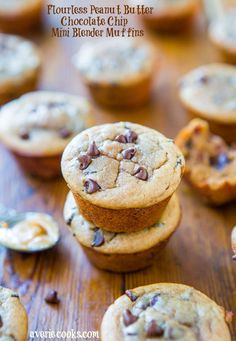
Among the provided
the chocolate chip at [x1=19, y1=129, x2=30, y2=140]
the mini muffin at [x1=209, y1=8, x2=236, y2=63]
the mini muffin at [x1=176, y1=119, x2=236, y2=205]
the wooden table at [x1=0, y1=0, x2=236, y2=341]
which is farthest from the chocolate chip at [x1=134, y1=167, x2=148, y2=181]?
the mini muffin at [x1=209, y1=8, x2=236, y2=63]

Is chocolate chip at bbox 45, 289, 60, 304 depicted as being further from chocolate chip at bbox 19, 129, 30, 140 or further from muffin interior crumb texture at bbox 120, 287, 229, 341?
chocolate chip at bbox 19, 129, 30, 140

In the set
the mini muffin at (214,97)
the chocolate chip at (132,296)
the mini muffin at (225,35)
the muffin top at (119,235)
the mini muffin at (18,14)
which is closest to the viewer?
the chocolate chip at (132,296)

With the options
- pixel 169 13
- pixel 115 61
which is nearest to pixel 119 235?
pixel 115 61

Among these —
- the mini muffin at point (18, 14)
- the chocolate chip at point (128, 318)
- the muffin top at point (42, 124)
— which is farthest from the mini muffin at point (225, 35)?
the chocolate chip at point (128, 318)

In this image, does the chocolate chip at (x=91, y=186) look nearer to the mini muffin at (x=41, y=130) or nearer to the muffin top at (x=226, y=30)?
the mini muffin at (x=41, y=130)

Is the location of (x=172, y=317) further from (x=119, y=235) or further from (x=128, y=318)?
(x=119, y=235)

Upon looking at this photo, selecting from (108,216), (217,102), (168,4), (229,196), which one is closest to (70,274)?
(108,216)

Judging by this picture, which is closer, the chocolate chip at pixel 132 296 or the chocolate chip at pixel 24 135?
the chocolate chip at pixel 132 296
